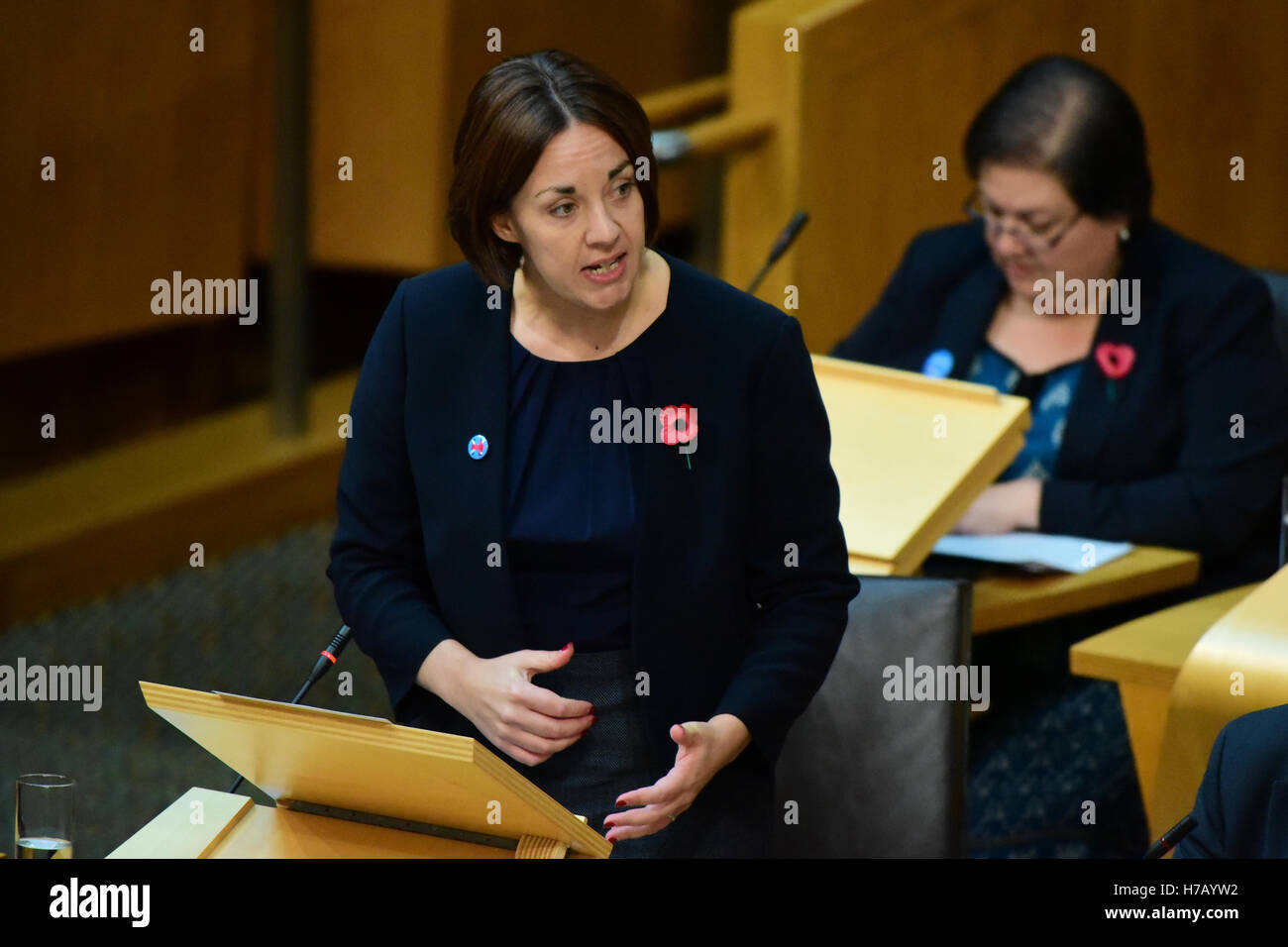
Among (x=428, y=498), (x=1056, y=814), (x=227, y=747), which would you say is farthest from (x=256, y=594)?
(x=227, y=747)

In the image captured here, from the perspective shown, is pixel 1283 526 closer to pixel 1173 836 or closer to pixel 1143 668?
pixel 1143 668

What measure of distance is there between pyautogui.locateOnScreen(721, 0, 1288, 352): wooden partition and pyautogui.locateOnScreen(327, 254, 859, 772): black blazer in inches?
84.2

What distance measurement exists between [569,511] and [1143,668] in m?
0.90

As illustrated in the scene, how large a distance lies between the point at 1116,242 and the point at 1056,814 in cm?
99

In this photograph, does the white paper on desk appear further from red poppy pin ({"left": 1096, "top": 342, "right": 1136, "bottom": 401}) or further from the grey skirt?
the grey skirt

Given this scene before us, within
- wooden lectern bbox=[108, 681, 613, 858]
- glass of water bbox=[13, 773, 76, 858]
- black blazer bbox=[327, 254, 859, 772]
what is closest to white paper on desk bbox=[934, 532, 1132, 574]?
black blazer bbox=[327, 254, 859, 772]

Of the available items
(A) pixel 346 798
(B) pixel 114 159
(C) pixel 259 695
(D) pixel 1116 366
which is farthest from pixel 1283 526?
(B) pixel 114 159

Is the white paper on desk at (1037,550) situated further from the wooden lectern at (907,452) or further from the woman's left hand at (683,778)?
the woman's left hand at (683,778)

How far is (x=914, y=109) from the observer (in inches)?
172

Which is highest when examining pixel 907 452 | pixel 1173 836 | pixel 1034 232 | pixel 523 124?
pixel 1034 232

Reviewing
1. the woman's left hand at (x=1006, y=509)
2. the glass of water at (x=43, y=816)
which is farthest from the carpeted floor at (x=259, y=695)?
the glass of water at (x=43, y=816)

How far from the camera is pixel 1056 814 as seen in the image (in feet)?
9.77

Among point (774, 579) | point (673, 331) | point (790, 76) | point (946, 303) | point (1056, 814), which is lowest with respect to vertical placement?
point (1056, 814)
